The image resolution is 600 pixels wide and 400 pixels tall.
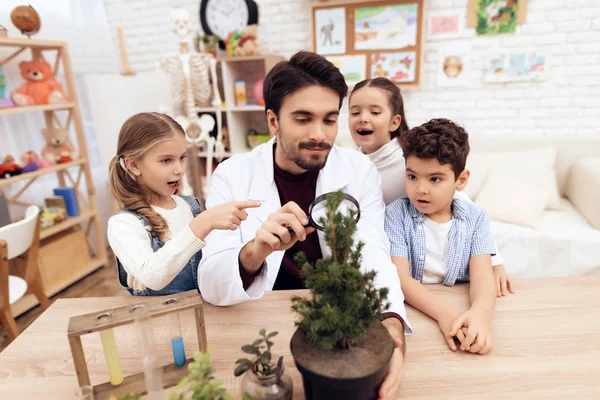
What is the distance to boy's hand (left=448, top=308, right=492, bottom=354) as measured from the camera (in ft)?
3.06

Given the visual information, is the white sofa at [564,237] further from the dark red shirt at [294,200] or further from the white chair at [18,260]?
the white chair at [18,260]

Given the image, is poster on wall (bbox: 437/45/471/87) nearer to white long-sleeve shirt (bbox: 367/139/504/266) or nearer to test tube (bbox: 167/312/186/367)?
white long-sleeve shirt (bbox: 367/139/504/266)

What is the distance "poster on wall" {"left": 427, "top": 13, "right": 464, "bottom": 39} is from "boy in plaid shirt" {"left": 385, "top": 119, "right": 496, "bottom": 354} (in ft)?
7.25

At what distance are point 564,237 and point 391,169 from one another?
144cm

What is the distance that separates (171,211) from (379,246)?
2.42ft

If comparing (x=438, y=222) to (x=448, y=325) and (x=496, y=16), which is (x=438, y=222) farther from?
(x=496, y=16)

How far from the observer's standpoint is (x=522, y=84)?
3.15 m

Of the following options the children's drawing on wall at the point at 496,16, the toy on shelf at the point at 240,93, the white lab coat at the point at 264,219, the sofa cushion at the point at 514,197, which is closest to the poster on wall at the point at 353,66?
the toy on shelf at the point at 240,93

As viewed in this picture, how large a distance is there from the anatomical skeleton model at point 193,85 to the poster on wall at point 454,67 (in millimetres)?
1952

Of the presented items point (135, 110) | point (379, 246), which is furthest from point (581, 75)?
point (135, 110)

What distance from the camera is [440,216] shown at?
137 centimetres

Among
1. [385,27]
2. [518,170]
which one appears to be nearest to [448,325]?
[518,170]

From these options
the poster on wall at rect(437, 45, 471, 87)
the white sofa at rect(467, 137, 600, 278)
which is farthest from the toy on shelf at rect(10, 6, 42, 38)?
the white sofa at rect(467, 137, 600, 278)

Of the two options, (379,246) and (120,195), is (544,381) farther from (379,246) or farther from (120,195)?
(120,195)
